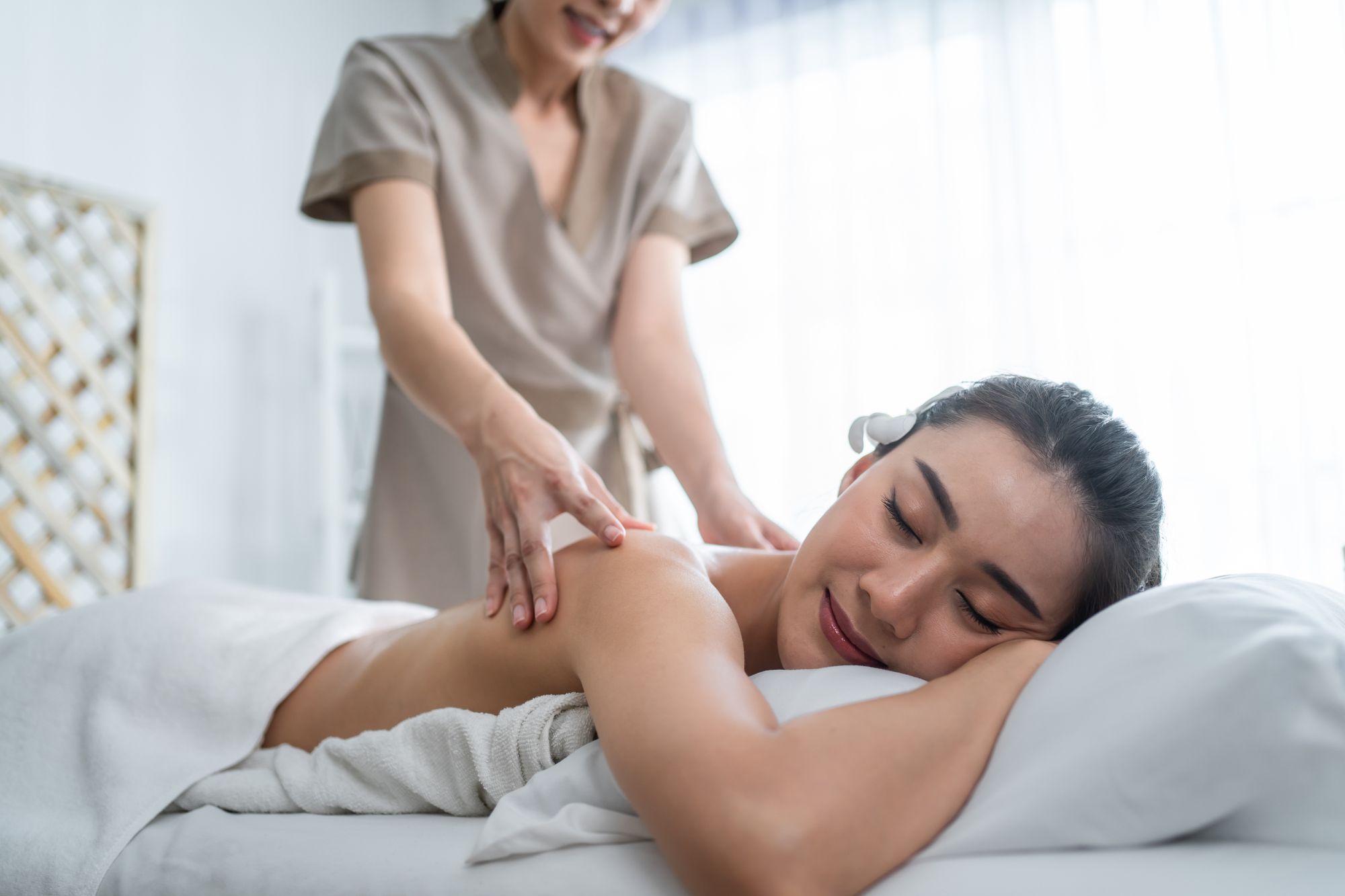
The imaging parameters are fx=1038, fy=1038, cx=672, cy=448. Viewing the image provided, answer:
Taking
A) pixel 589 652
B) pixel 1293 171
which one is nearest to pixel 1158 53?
pixel 1293 171

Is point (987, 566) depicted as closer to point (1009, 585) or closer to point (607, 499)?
point (1009, 585)

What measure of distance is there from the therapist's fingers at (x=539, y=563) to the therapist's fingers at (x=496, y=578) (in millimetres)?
47

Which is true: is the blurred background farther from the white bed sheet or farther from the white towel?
A: the white bed sheet

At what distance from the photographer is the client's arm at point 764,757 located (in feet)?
2.01

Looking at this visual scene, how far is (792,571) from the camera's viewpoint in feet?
3.20

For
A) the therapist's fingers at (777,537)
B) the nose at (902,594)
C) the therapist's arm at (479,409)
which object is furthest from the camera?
the therapist's fingers at (777,537)

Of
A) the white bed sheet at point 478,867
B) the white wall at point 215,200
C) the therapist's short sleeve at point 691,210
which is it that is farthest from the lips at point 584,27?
the white wall at point 215,200

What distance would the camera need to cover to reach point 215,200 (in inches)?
135

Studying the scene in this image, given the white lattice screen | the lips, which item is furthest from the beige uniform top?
the white lattice screen

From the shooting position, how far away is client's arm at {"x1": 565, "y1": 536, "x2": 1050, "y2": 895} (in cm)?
61

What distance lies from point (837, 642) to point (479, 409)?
48 centimetres

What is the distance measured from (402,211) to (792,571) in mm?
810

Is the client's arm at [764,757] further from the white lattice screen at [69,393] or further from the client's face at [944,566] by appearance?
the white lattice screen at [69,393]

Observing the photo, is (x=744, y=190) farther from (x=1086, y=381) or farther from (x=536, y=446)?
(x=536, y=446)
